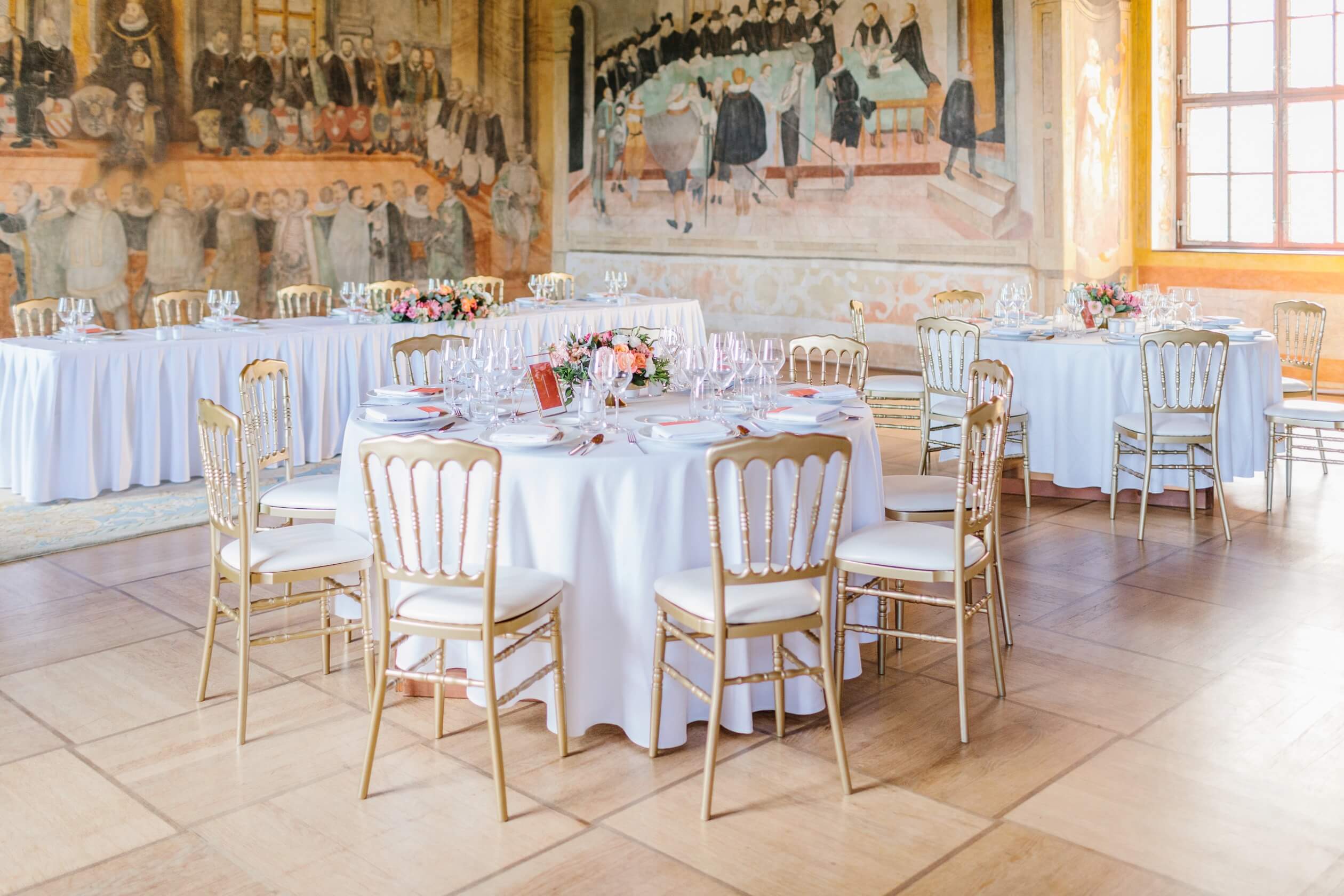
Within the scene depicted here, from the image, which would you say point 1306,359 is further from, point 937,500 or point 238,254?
point 238,254

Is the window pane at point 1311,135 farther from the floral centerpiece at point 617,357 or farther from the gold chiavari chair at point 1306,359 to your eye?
the floral centerpiece at point 617,357

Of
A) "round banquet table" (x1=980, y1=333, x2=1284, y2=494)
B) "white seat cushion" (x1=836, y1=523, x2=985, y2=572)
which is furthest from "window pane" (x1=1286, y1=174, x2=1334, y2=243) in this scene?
"white seat cushion" (x1=836, y1=523, x2=985, y2=572)

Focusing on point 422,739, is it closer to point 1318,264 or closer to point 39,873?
point 39,873

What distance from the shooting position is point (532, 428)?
4121 millimetres

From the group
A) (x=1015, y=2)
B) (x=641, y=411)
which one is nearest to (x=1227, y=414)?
(x=641, y=411)

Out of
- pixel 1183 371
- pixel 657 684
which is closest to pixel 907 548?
pixel 657 684

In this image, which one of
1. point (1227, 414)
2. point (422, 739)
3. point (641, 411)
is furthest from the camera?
point (1227, 414)

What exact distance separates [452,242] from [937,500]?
10816mm

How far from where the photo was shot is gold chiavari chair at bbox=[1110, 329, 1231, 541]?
6258mm

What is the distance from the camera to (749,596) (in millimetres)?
3535

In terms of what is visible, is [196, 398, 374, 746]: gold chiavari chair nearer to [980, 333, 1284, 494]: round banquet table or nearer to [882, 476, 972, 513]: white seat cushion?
[882, 476, 972, 513]: white seat cushion

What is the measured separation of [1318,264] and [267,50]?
10110 millimetres

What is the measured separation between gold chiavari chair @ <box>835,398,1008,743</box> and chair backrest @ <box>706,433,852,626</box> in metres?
0.17

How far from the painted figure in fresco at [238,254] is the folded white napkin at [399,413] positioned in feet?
28.5
